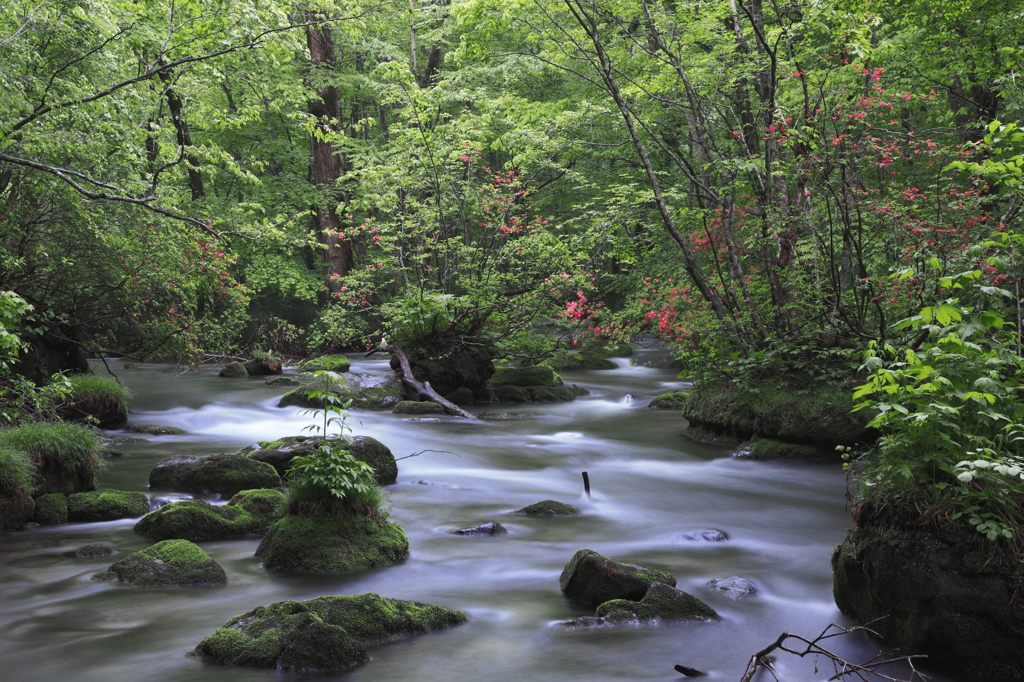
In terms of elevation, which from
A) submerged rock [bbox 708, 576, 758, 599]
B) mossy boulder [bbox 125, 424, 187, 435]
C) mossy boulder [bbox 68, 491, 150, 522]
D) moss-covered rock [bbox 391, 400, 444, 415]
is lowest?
submerged rock [bbox 708, 576, 758, 599]

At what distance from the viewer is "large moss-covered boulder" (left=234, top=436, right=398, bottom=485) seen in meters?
8.62

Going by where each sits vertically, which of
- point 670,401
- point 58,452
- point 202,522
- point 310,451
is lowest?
point 202,522

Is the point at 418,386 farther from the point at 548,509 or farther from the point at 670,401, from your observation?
the point at 548,509

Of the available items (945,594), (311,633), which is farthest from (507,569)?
(945,594)

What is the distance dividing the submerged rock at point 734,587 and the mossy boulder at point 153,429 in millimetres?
9423

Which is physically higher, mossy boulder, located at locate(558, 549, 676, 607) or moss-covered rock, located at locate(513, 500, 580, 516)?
mossy boulder, located at locate(558, 549, 676, 607)

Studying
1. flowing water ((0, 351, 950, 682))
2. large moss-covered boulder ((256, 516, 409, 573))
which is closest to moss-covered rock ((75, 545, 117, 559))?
flowing water ((0, 351, 950, 682))

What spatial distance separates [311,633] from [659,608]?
7.80 ft

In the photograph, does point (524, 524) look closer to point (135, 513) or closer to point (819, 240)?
point (135, 513)

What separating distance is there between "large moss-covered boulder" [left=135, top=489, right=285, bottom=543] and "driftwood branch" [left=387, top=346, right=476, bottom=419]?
23.4ft

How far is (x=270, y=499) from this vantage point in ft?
24.4

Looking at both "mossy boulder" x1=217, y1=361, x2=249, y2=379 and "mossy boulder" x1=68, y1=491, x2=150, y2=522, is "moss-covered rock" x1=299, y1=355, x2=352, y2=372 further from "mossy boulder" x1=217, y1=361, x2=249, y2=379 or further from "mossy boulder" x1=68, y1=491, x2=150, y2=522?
"mossy boulder" x1=68, y1=491, x2=150, y2=522

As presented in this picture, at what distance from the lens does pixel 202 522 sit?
22.3 feet

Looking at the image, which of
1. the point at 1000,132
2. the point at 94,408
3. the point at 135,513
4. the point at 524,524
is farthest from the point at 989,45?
the point at 94,408
